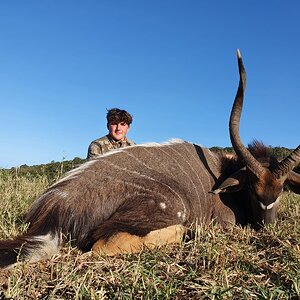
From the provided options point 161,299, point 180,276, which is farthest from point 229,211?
point 161,299

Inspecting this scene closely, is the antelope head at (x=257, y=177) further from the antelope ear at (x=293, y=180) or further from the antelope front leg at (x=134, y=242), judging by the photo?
the antelope front leg at (x=134, y=242)

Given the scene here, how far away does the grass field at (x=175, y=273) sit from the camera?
180 cm

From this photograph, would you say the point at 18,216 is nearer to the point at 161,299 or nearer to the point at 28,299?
the point at 28,299

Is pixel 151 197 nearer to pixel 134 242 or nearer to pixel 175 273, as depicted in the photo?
pixel 134 242

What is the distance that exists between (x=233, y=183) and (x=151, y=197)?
0.93m

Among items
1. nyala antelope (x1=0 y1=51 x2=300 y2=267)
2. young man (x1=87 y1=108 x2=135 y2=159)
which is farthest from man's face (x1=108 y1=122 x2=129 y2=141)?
nyala antelope (x1=0 y1=51 x2=300 y2=267)

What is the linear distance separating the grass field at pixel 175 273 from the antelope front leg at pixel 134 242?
111mm

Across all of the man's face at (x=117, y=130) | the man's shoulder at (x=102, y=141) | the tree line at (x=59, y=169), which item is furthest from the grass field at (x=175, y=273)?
the man's face at (x=117, y=130)

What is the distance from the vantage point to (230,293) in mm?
1761

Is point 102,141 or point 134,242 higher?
point 102,141

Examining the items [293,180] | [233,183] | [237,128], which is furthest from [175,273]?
[293,180]

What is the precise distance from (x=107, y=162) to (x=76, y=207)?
1.77ft

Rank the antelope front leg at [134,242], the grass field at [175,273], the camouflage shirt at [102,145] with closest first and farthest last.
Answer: the grass field at [175,273]
the antelope front leg at [134,242]
the camouflage shirt at [102,145]

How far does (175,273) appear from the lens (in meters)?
2.08
